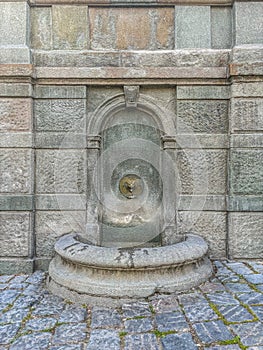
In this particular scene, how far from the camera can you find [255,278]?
3.46 metres

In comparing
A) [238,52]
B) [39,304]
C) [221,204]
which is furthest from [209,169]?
[39,304]

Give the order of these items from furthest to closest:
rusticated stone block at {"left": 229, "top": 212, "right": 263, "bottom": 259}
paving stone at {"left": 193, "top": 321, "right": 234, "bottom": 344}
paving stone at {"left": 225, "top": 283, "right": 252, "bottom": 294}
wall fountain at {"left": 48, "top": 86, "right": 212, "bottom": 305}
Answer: rusticated stone block at {"left": 229, "top": 212, "right": 263, "bottom": 259}, wall fountain at {"left": 48, "top": 86, "right": 212, "bottom": 305}, paving stone at {"left": 225, "top": 283, "right": 252, "bottom": 294}, paving stone at {"left": 193, "top": 321, "right": 234, "bottom": 344}

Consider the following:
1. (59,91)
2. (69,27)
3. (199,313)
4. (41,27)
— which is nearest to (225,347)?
(199,313)

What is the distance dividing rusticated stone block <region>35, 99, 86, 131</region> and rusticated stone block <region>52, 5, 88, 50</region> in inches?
32.8

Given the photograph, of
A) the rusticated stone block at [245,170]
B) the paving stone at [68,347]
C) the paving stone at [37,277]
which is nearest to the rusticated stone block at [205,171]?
the rusticated stone block at [245,170]

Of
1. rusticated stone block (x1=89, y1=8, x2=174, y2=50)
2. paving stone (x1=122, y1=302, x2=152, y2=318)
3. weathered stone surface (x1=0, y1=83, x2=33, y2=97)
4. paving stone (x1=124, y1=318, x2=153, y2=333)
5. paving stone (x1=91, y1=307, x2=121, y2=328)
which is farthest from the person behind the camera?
rusticated stone block (x1=89, y1=8, x2=174, y2=50)

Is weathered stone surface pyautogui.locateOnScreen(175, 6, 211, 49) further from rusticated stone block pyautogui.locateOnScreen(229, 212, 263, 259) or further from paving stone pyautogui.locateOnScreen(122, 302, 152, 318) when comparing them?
paving stone pyautogui.locateOnScreen(122, 302, 152, 318)

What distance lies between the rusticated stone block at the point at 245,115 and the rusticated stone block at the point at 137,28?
136cm

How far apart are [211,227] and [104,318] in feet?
6.90

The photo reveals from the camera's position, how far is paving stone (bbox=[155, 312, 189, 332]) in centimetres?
248

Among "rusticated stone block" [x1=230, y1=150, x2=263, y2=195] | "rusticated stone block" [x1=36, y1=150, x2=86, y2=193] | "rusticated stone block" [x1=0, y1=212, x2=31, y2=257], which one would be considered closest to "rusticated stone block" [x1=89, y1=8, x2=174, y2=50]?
"rusticated stone block" [x1=36, y1=150, x2=86, y2=193]

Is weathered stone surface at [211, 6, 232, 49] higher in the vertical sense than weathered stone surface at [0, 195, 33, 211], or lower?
higher

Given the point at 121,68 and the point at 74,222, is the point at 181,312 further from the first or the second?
the point at 121,68

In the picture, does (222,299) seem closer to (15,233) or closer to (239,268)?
(239,268)
